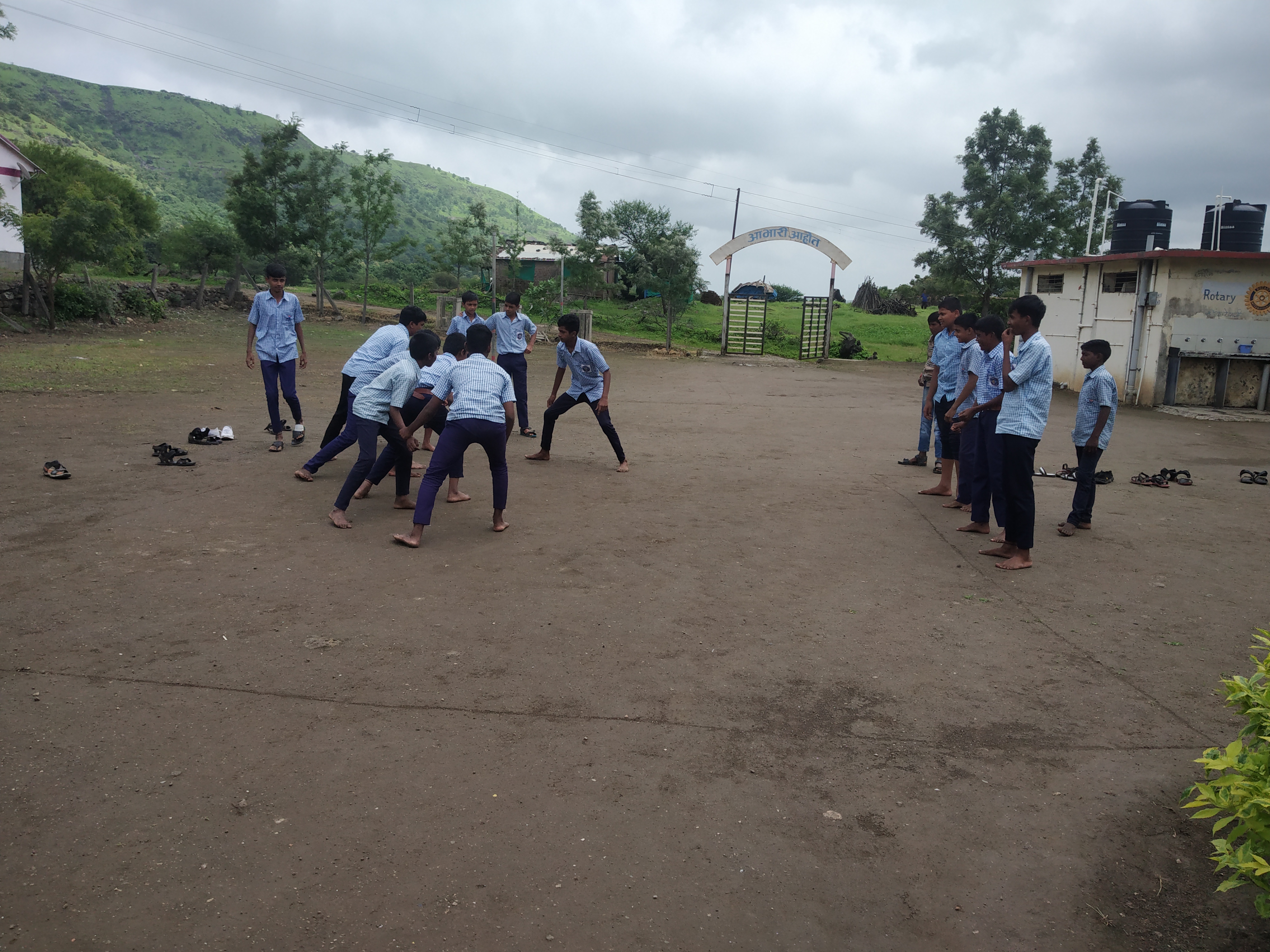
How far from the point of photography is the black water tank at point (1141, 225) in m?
19.5

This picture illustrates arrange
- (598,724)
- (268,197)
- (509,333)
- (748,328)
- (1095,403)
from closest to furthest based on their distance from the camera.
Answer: (598,724), (1095,403), (509,333), (268,197), (748,328)

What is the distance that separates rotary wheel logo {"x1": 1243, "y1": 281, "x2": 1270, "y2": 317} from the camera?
17.5 metres

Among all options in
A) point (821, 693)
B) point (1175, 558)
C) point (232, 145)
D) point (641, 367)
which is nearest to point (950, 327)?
point (1175, 558)

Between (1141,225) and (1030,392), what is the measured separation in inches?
641

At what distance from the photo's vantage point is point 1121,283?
19.0 meters

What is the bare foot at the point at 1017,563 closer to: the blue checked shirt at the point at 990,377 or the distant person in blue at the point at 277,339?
the blue checked shirt at the point at 990,377

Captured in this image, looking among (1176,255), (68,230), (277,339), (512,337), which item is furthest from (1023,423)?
(68,230)

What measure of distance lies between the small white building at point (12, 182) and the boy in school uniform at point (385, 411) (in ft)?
92.4

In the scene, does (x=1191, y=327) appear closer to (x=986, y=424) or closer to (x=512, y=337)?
(x=986, y=424)

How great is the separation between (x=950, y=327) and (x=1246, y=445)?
25.1 feet

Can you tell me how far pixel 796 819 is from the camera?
10.8 ft

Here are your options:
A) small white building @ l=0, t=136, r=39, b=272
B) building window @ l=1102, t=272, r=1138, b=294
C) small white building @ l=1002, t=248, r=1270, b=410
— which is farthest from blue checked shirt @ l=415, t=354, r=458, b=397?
small white building @ l=0, t=136, r=39, b=272

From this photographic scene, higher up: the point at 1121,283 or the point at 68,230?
the point at 1121,283

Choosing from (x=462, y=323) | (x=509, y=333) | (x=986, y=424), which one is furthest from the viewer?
(x=509, y=333)
